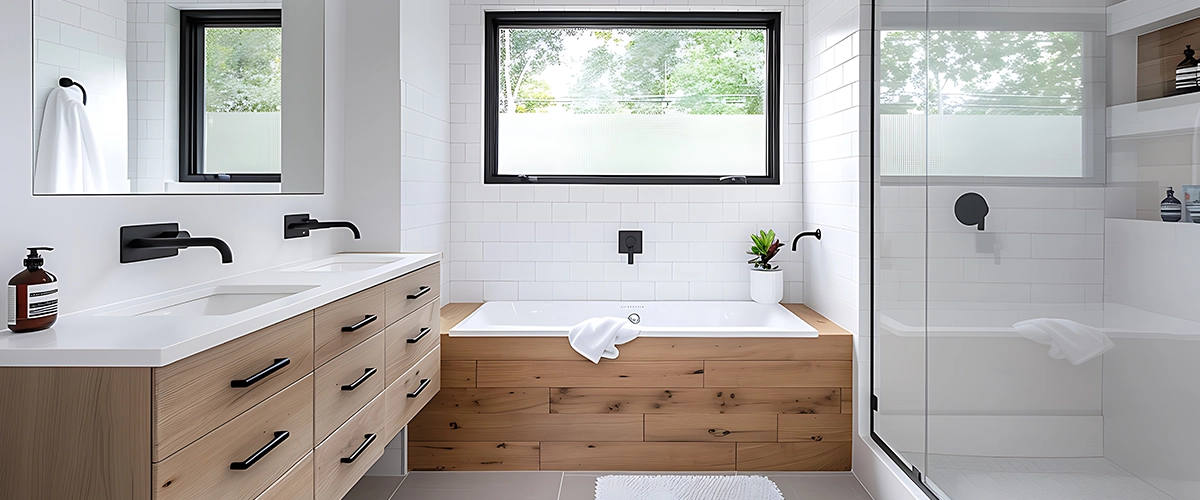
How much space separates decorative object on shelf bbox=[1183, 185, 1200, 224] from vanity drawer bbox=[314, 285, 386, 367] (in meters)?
1.80

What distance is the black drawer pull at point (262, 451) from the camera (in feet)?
4.57

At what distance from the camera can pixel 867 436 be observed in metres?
2.91

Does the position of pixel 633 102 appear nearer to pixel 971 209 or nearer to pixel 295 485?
pixel 971 209

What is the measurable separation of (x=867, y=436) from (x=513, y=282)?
1911 mm

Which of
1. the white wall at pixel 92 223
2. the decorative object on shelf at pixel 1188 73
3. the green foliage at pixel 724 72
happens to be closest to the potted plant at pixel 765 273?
the green foliage at pixel 724 72

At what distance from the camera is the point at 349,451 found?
6.56ft

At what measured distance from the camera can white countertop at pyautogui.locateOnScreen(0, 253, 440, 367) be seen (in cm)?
115

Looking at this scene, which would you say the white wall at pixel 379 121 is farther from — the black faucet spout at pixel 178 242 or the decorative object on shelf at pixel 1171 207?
the decorative object on shelf at pixel 1171 207

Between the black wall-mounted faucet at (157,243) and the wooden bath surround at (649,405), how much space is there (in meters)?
1.31

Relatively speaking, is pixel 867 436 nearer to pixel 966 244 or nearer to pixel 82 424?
pixel 966 244

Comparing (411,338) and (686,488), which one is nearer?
(411,338)

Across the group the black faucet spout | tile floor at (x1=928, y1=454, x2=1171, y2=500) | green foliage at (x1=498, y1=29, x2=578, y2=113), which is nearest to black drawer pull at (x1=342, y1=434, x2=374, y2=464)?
the black faucet spout

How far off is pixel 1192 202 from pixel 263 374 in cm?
176

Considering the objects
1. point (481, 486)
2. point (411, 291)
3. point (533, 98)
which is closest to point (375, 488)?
point (481, 486)
